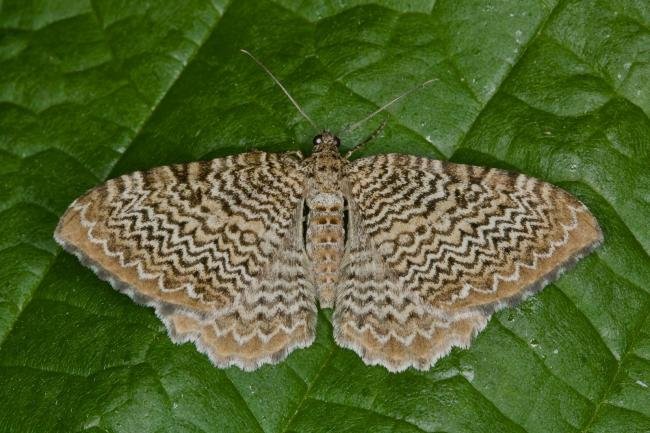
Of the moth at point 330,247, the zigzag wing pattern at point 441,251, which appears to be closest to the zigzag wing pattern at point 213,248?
the moth at point 330,247

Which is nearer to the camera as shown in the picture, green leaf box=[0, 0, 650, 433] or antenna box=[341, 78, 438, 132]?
green leaf box=[0, 0, 650, 433]

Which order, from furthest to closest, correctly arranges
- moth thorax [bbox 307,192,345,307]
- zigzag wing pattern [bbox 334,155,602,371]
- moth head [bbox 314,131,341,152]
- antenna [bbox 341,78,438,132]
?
1. antenna [bbox 341,78,438,132]
2. moth head [bbox 314,131,341,152]
3. moth thorax [bbox 307,192,345,307]
4. zigzag wing pattern [bbox 334,155,602,371]

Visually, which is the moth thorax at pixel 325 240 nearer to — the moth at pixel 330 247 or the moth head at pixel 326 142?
the moth at pixel 330 247

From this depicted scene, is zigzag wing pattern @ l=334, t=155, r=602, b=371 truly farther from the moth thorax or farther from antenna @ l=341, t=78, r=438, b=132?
antenna @ l=341, t=78, r=438, b=132

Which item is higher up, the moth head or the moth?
the moth head

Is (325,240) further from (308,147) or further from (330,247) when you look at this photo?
(308,147)

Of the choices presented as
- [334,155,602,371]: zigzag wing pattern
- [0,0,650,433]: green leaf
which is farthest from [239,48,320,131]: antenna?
[334,155,602,371]: zigzag wing pattern

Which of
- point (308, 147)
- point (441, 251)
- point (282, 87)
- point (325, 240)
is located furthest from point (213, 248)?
point (441, 251)
